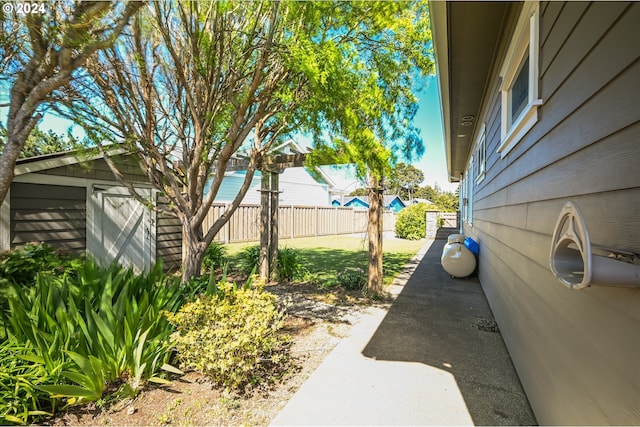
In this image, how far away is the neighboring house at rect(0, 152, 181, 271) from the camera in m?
5.06

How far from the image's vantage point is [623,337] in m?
1.13

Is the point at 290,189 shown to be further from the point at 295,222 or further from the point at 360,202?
the point at 360,202

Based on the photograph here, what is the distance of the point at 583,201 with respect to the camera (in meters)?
1.50

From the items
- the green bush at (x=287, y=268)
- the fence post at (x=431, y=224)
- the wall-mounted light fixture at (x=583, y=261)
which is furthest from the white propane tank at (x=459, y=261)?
the fence post at (x=431, y=224)

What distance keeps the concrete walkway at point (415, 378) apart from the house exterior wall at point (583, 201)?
0.29 m

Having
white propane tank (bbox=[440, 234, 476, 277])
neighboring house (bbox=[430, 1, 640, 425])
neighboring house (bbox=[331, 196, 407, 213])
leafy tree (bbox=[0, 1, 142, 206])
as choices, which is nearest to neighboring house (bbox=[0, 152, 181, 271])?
leafy tree (bbox=[0, 1, 142, 206])

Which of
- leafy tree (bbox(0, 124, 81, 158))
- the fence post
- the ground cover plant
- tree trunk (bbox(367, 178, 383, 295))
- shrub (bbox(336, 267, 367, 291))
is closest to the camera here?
the ground cover plant

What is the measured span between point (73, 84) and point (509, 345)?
5853 millimetres

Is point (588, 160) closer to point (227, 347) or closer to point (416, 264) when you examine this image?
point (227, 347)

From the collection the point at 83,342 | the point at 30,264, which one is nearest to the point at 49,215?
the point at 30,264

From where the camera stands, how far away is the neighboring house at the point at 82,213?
5.06m

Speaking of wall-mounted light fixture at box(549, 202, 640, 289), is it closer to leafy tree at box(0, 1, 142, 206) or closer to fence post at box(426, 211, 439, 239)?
leafy tree at box(0, 1, 142, 206)

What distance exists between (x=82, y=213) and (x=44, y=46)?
14.6 feet

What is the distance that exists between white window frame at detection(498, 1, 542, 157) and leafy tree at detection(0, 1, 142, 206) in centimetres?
325
